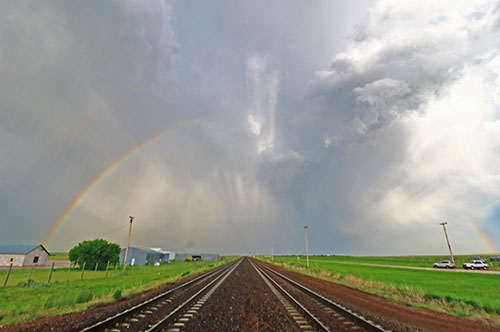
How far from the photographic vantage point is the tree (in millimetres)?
53781

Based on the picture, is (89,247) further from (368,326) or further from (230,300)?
(368,326)

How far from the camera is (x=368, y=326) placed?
865 cm

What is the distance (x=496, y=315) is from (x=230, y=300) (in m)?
14.3

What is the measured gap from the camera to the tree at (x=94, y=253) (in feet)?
176

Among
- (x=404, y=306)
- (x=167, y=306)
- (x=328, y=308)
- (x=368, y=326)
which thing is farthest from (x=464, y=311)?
(x=167, y=306)

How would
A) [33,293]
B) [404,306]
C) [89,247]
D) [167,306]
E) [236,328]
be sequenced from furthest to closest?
[89,247], [33,293], [404,306], [167,306], [236,328]

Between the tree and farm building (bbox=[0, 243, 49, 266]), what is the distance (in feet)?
32.5

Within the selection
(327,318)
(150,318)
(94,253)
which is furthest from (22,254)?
(327,318)

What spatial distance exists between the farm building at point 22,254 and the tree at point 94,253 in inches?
390

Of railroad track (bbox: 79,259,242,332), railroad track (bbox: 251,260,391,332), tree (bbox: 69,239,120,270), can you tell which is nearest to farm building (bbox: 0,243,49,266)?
tree (bbox: 69,239,120,270)

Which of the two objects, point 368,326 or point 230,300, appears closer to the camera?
point 368,326

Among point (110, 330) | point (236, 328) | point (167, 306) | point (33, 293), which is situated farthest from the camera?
point (33, 293)

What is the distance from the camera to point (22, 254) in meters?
53.8

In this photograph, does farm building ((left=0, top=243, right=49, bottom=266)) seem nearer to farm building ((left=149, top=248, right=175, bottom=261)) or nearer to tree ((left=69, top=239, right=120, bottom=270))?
tree ((left=69, top=239, right=120, bottom=270))
